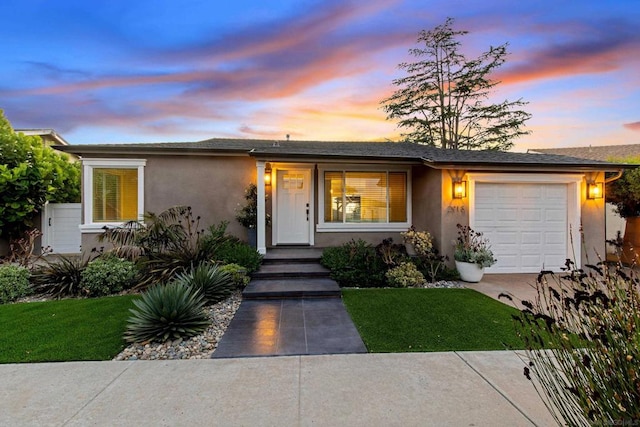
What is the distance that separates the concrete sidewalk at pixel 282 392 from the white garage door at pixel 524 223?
513cm

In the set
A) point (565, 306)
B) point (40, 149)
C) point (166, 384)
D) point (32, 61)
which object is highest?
point (32, 61)

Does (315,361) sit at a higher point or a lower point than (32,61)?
lower

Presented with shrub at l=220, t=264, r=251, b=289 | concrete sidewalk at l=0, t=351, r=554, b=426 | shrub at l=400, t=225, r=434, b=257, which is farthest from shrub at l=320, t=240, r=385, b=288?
concrete sidewalk at l=0, t=351, r=554, b=426

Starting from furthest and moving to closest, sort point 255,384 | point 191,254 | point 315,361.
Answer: point 191,254 → point 315,361 → point 255,384

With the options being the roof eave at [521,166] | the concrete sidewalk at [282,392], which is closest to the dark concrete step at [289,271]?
the concrete sidewalk at [282,392]

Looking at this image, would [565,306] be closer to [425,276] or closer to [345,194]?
[425,276]

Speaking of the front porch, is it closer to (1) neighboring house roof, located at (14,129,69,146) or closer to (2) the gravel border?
(2) the gravel border

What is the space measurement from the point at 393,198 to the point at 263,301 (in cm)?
519

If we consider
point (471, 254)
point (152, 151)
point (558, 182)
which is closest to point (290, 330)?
point (471, 254)

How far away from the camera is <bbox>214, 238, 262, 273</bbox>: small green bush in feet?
23.7

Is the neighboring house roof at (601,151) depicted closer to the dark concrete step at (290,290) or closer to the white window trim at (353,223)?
the white window trim at (353,223)

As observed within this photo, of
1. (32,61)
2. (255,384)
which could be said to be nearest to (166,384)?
(255,384)

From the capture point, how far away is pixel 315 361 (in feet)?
12.0

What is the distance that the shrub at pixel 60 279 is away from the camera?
6660mm
